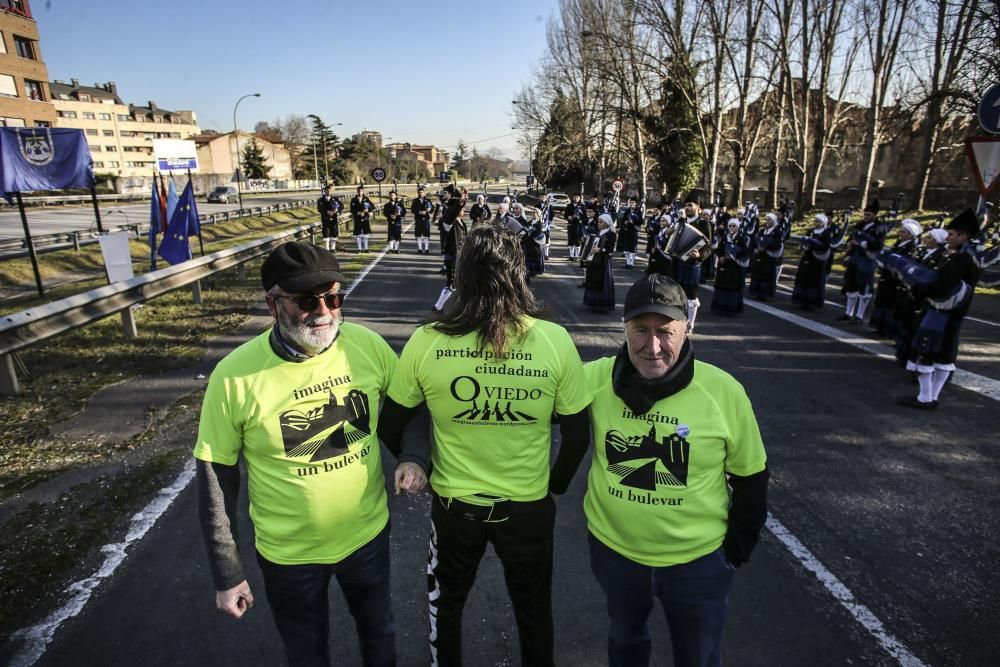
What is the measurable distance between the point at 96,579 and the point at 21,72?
5742cm

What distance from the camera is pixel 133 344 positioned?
7.50 metres

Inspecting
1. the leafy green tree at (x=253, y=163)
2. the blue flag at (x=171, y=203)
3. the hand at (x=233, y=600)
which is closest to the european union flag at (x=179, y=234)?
the blue flag at (x=171, y=203)

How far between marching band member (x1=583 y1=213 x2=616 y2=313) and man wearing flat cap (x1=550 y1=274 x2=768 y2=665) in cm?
819

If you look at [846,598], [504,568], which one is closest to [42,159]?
[504,568]

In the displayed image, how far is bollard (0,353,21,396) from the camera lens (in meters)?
5.62

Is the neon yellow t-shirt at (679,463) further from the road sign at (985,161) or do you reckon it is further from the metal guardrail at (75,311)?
the metal guardrail at (75,311)

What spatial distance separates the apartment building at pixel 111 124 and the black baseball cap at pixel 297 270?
89.4m

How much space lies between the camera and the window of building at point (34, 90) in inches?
1718

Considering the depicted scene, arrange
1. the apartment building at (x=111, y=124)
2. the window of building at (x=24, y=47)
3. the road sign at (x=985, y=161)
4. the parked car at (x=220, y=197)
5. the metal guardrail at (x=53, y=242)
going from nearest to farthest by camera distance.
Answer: the road sign at (x=985, y=161)
the metal guardrail at (x=53, y=242)
the window of building at (x=24, y=47)
the parked car at (x=220, y=197)
the apartment building at (x=111, y=124)

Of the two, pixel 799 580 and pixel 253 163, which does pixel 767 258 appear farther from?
pixel 253 163

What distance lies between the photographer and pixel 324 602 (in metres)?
2.30

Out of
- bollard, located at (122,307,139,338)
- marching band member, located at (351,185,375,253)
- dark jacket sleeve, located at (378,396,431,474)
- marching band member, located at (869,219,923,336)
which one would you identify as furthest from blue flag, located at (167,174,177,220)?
marching band member, located at (869,219,923,336)

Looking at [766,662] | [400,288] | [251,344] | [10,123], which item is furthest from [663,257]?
[10,123]

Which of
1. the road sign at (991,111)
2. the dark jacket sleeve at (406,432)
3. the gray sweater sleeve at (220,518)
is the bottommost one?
the gray sweater sleeve at (220,518)
